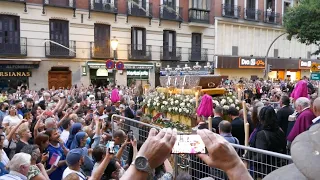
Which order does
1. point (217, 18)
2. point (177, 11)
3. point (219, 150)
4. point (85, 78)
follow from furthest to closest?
1. point (217, 18)
2. point (177, 11)
3. point (85, 78)
4. point (219, 150)

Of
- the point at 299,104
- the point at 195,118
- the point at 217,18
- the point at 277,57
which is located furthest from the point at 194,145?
the point at 277,57

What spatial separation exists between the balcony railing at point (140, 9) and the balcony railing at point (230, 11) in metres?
7.67

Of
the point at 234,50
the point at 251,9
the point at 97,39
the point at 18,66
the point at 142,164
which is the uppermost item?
the point at 251,9

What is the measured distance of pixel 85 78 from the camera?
24219 millimetres

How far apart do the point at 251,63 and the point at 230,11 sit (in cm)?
522

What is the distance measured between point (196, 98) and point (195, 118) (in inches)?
20.3

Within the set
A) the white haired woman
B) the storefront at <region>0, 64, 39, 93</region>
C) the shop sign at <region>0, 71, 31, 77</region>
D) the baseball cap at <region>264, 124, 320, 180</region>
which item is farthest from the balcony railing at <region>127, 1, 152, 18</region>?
the baseball cap at <region>264, 124, 320, 180</region>

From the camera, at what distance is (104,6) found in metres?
24.7

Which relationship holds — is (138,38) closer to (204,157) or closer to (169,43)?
(169,43)

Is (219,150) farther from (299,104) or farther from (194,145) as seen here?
(299,104)

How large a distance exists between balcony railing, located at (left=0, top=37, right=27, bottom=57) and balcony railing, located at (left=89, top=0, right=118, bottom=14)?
206 inches

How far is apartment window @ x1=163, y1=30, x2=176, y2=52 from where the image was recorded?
92.1 ft

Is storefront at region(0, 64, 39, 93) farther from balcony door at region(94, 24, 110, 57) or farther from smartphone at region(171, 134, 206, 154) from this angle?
smartphone at region(171, 134, 206, 154)

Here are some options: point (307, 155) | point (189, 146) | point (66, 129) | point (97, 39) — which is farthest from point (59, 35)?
point (307, 155)
